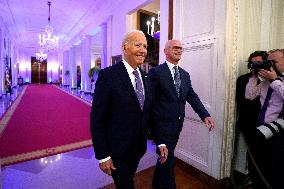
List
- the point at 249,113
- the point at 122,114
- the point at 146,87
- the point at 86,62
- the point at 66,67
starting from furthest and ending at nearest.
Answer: the point at 66,67 → the point at 86,62 → the point at 249,113 → the point at 146,87 → the point at 122,114

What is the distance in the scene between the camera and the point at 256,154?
2.67 m

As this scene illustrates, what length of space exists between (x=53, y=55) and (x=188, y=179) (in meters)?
30.5

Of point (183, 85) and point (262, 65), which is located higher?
point (262, 65)

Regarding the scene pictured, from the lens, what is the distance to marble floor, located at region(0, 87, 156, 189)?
2.81 metres

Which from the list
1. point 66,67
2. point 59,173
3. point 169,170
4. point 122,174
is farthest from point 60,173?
point 66,67

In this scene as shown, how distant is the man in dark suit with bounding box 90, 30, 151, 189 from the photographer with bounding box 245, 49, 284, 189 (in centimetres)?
139

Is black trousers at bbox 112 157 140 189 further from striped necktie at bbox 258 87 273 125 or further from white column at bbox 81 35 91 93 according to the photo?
white column at bbox 81 35 91 93

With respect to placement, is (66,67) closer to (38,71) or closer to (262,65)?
(38,71)

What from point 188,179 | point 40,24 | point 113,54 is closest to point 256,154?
point 188,179

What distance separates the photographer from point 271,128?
2.17 m

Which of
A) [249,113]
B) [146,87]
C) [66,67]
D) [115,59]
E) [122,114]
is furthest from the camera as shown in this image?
[66,67]

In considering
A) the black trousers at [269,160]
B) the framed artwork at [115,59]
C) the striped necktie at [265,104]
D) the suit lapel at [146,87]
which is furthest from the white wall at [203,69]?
the framed artwork at [115,59]

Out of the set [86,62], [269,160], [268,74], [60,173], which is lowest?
[60,173]

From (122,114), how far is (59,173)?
81.2 inches
